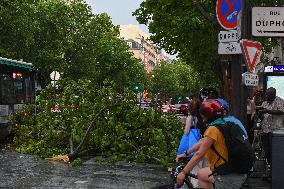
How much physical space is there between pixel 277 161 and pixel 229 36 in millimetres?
3024

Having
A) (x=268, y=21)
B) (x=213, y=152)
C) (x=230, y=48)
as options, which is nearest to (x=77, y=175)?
(x=230, y=48)

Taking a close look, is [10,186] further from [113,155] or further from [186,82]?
[186,82]

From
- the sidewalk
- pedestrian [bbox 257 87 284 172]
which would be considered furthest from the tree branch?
pedestrian [bbox 257 87 284 172]

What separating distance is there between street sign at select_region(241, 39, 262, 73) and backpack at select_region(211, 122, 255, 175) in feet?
13.8

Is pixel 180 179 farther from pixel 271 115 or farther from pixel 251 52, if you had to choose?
pixel 271 115

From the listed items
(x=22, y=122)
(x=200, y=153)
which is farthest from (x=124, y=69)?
(x=200, y=153)

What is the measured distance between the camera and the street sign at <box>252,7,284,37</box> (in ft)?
29.8

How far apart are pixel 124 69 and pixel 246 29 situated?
6082cm

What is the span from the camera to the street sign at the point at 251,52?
9023 millimetres

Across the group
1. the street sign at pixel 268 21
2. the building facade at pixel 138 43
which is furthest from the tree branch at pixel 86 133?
the building facade at pixel 138 43

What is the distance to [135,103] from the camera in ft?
46.9

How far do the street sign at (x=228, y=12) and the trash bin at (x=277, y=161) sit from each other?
2715 mm

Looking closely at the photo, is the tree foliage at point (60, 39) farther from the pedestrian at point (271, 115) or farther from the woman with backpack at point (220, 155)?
the woman with backpack at point (220, 155)

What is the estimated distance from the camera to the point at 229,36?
370 inches
